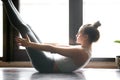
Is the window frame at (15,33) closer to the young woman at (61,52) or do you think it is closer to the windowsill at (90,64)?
the windowsill at (90,64)

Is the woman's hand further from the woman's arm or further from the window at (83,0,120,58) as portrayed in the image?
the window at (83,0,120,58)

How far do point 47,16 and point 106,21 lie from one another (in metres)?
0.42

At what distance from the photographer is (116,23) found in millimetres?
1899

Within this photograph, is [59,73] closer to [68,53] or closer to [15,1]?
[68,53]

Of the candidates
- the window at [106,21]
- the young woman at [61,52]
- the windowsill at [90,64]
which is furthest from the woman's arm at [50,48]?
the window at [106,21]

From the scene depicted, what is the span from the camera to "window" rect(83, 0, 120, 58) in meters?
1.90

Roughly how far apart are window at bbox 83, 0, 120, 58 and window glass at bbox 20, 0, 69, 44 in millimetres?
171

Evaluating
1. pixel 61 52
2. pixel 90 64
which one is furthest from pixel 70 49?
pixel 90 64

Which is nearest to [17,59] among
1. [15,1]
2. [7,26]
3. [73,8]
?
[7,26]

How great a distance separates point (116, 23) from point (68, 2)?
1.19 ft

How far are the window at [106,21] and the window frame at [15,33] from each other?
0.07 metres

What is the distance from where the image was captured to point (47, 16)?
195 cm

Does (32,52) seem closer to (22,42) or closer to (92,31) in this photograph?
(22,42)

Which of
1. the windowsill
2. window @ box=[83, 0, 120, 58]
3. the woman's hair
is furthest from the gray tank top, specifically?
window @ box=[83, 0, 120, 58]
